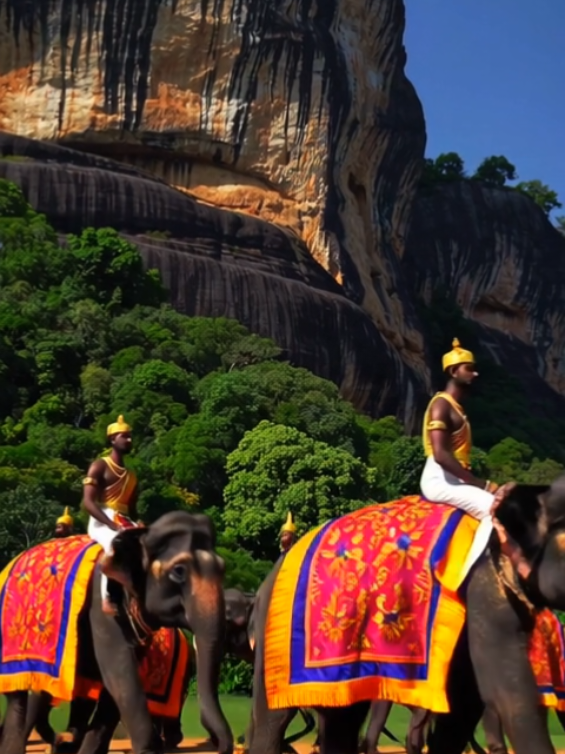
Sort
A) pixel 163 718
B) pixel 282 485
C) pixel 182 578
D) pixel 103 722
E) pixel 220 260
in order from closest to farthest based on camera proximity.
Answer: pixel 182 578
pixel 103 722
pixel 163 718
pixel 282 485
pixel 220 260

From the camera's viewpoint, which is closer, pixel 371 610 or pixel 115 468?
pixel 371 610

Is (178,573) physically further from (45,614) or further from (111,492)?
(45,614)

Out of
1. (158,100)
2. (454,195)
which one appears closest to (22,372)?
(158,100)

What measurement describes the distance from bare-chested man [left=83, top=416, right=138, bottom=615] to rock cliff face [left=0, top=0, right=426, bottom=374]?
3453 centimetres

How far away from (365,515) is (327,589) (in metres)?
0.38

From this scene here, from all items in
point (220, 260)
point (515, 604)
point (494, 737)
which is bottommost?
point (220, 260)

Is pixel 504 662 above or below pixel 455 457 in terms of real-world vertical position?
below

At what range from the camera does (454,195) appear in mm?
56281

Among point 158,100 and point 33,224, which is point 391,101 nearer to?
point 158,100

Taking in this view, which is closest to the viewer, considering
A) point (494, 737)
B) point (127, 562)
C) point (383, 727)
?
point (127, 562)

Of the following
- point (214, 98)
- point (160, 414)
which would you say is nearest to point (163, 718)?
point (160, 414)

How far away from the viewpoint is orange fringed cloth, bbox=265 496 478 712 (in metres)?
5.75

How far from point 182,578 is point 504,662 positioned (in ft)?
6.18

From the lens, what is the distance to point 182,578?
6.73 meters
